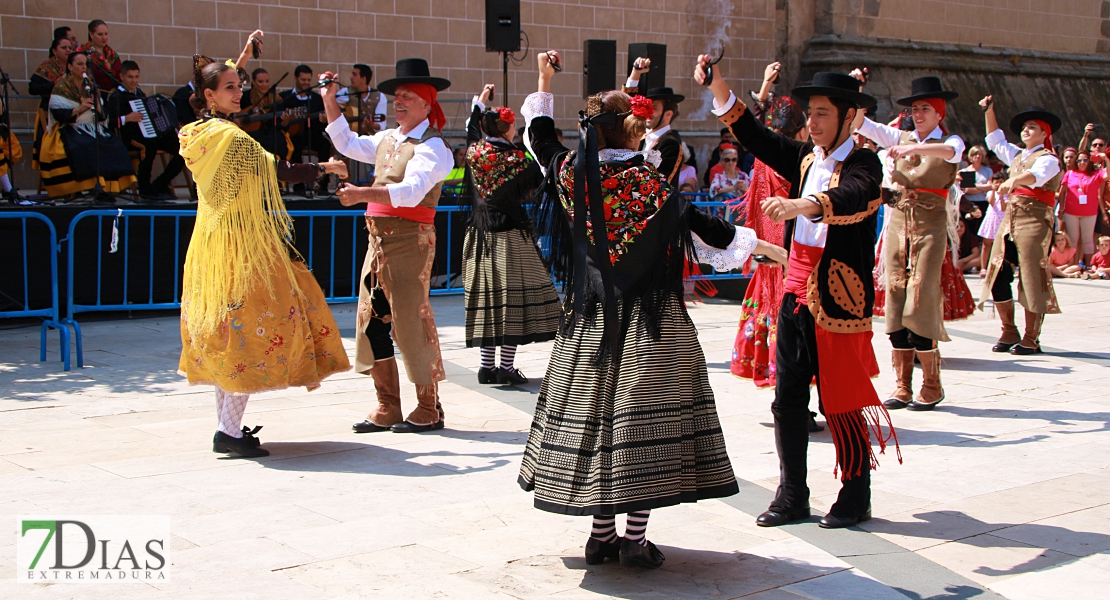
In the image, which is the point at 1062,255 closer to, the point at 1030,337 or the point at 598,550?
the point at 1030,337

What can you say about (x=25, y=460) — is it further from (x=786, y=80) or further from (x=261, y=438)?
(x=786, y=80)

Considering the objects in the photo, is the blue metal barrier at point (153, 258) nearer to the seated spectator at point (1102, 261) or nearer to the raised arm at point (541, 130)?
the raised arm at point (541, 130)

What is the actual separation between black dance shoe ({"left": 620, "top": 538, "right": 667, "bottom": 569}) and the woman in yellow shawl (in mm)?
2289

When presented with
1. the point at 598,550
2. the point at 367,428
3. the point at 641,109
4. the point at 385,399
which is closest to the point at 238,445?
the point at 367,428

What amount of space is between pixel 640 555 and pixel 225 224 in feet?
8.99

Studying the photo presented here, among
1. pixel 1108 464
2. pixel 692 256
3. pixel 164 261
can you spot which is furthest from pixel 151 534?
pixel 164 261

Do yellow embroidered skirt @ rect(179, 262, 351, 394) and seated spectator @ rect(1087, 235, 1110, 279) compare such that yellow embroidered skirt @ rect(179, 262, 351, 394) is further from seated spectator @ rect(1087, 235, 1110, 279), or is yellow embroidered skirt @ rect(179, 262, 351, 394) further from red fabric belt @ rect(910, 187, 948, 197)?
seated spectator @ rect(1087, 235, 1110, 279)

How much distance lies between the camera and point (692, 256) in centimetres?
405

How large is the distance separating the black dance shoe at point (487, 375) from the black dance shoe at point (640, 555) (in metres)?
3.77

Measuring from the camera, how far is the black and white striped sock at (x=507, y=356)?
304 inches

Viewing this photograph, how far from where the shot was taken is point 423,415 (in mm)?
6344

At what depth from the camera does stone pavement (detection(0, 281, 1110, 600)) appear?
3.98 meters

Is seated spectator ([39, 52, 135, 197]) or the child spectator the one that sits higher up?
seated spectator ([39, 52, 135, 197])

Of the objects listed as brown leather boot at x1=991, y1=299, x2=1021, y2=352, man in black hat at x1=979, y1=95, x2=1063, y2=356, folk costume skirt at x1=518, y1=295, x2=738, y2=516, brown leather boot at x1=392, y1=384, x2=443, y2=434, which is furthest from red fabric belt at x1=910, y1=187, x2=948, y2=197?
folk costume skirt at x1=518, y1=295, x2=738, y2=516
